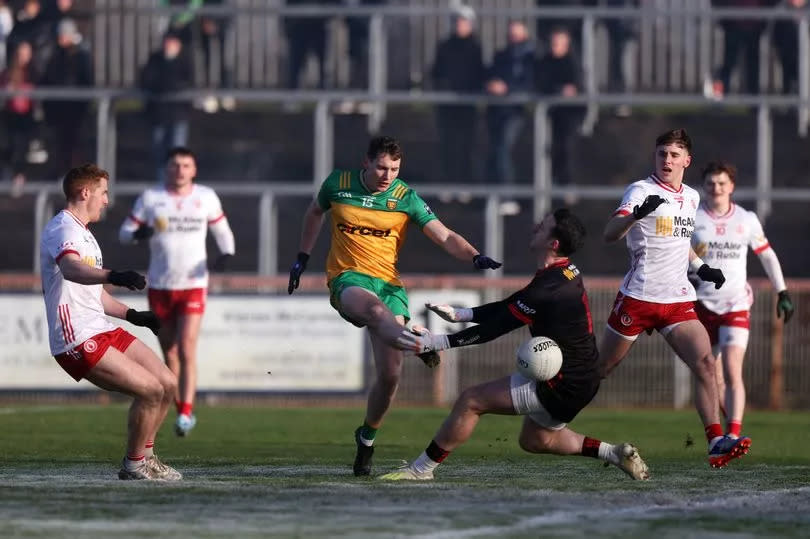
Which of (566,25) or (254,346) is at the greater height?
(566,25)

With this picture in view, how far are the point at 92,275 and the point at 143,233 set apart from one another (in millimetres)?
5687

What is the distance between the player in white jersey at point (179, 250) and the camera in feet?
50.5

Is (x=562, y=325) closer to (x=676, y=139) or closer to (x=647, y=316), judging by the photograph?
(x=647, y=316)

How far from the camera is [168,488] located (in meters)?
9.59

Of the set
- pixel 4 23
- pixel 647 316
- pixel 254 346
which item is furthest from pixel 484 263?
pixel 4 23

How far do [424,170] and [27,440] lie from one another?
389 inches

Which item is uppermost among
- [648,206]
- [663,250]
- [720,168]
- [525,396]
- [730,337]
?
[720,168]

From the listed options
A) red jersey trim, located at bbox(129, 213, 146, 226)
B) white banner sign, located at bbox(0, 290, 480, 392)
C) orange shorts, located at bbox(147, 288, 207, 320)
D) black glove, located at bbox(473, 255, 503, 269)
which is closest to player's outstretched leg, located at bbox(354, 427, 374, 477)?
black glove, located at bbox(473, 255, 503, 269)

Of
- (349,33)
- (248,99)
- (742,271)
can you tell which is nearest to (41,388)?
(248,99)

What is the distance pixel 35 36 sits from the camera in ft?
77.4

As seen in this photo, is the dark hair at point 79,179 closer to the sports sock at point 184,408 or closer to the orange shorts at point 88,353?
the orange shorts at point 88,353

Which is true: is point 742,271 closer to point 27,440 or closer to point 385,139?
point 385,139

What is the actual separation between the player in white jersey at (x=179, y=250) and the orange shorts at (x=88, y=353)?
4.94 m

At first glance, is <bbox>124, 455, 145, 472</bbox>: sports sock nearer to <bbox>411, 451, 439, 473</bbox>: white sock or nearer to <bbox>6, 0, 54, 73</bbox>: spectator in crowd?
<bbox>411, 451, 439, 473</bbox>: white sock
